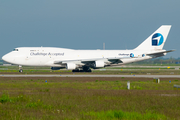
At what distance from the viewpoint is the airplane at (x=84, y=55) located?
4988 centimetres

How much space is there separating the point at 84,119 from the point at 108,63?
40827mm

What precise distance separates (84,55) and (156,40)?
1563 cm

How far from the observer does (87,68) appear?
53031 millimetres

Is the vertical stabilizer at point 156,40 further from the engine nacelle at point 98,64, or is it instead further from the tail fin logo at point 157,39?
the engine nacelle at point 98,64

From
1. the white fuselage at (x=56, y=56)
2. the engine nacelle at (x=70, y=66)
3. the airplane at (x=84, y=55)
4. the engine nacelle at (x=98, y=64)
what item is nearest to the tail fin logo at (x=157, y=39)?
the airplane at (x=84, y=55)

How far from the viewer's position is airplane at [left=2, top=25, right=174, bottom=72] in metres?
49.9

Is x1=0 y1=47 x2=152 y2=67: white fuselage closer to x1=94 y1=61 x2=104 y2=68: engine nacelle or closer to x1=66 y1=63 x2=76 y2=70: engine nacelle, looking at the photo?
x1=94 y1=61 x2=104 y2=68: engine nacelle

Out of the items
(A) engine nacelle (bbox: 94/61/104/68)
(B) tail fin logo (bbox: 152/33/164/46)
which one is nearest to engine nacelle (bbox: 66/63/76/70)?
(A) engine nacelle (bbox: 94/61/104/68)

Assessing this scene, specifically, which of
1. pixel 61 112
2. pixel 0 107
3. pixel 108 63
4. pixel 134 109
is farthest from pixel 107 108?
pixel 108 63

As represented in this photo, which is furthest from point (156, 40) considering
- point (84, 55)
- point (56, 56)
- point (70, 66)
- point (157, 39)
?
point (56, 56)

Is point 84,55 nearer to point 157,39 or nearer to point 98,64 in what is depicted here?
point 98,64

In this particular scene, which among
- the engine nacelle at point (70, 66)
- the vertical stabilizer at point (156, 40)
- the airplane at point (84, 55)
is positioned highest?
the vertical stabilizer at point (156, 40)

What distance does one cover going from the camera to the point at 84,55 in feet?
173

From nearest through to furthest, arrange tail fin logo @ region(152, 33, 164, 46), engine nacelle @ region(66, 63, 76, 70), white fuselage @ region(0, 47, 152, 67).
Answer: engine nacelle @ region(66, 63, 76, 70)
white fuselage @ region(0, 47, 152, 67)
tail fin logo @ region(152, 33, 164, 46)
